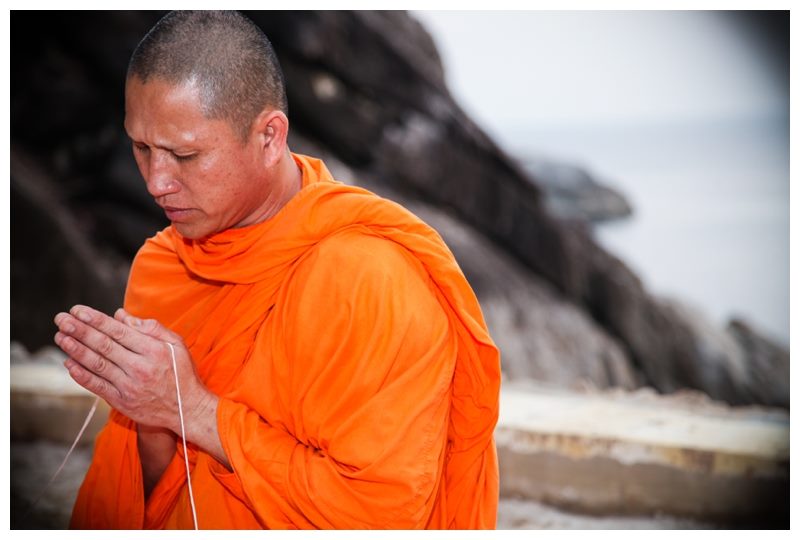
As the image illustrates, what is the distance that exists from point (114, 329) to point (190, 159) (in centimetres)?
34

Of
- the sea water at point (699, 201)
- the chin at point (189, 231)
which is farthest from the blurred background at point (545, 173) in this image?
the chin at point (189, 231)

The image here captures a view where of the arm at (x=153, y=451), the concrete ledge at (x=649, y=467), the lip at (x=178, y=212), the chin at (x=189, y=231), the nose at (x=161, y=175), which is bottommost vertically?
the concrete ledge at (x=649, y=467)

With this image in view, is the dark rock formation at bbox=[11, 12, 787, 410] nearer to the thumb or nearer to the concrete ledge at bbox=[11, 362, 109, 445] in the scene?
the concrete ledge at bbox=[11, 362, 109, 445]

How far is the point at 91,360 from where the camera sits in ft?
4.62

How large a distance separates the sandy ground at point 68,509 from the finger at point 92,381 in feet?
4.85

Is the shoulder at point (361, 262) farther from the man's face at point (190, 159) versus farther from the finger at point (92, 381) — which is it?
the finger at point (92, 381)

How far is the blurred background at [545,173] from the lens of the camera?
4.32 m

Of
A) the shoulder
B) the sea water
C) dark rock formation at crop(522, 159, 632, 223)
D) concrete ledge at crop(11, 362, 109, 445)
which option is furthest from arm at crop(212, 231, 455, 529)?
dark rock formation at crop(522, 159, 632, 223)

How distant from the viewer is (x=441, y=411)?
1454mm

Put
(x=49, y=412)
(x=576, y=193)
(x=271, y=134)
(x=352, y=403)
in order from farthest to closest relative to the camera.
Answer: (x=576, y=193) < (x=49, y=412) < (x=271, y=134) < (x=352, y=403)

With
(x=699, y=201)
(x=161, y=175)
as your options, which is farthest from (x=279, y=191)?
(x=699, y=201)

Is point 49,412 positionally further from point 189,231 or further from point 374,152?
point 374,152

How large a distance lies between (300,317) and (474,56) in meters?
3.54

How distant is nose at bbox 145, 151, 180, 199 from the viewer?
145 cm
